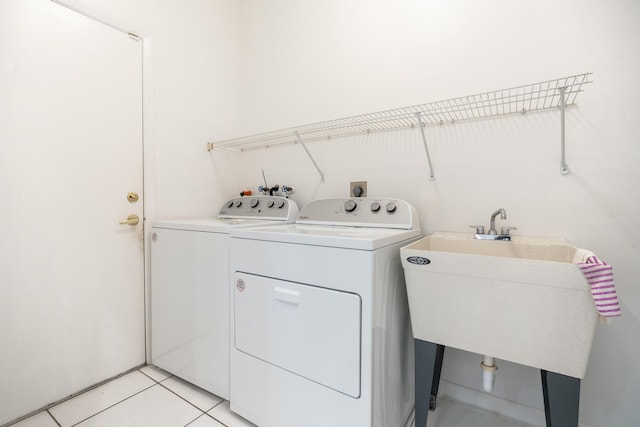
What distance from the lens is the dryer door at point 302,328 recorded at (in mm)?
995

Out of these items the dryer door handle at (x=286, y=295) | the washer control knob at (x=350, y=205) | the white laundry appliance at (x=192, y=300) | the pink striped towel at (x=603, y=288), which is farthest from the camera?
the washer control knob at (x=350, y=205)

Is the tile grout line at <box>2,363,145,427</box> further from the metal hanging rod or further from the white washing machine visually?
the metal hanging rod

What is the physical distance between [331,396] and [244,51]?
2.62 m

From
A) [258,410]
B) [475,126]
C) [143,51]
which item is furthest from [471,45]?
[258,410]

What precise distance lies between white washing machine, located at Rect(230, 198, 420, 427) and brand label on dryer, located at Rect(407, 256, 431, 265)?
9 cm

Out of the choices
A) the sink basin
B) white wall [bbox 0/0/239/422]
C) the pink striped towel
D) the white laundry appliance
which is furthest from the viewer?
white wall [bbox 0/0/239/422]

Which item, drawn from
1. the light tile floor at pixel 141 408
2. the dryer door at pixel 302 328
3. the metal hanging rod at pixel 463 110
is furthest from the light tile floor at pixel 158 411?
the metal hanging rod at pixel 463 110

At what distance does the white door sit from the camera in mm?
1287

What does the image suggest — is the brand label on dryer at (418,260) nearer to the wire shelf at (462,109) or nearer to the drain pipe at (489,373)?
the drain pipe at (489,373)

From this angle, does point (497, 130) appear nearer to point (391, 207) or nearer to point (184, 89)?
point (391, 207)

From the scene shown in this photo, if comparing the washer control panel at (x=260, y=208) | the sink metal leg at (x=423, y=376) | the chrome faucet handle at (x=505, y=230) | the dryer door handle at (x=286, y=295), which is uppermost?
the washer control panel at (x=260, y=208)

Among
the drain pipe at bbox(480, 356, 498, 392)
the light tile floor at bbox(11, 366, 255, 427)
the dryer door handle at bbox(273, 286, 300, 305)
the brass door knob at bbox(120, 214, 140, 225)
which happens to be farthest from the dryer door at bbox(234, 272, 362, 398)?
the brass door knob at bbox(120, 214, 140, 225)

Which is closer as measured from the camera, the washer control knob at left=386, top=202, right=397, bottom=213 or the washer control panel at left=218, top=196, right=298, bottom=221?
the washer control knob at left=386, top=202, right=397, bottom=213

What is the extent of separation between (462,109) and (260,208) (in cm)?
139
